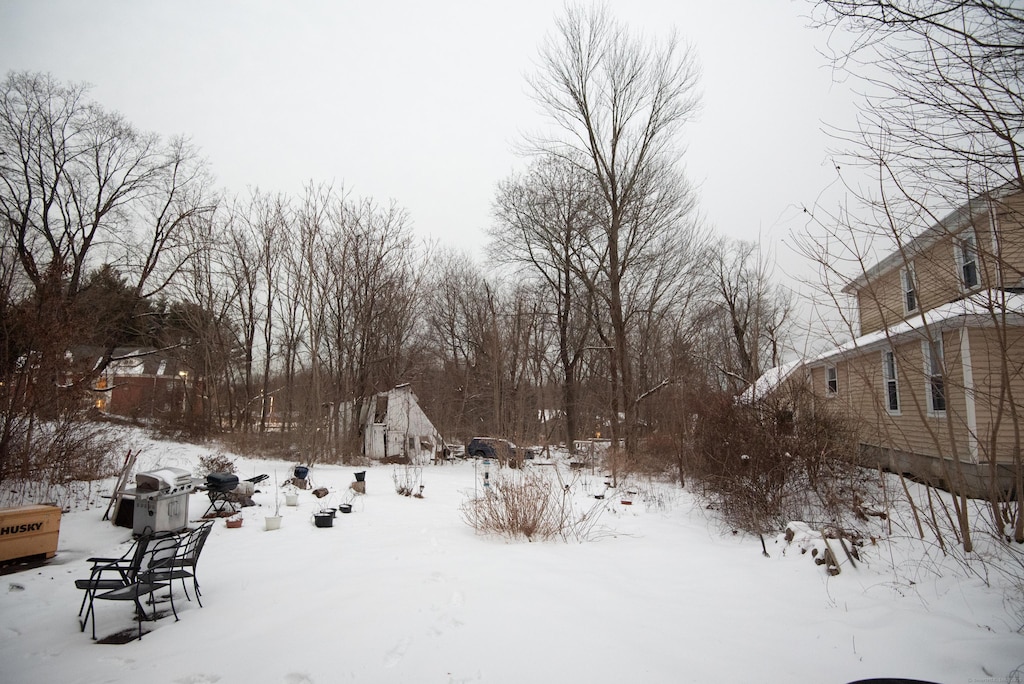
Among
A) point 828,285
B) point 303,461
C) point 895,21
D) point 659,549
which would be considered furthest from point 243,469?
point 895,21

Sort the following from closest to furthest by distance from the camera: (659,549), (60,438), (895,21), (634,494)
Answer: (895,21) < (659,549) < (60,438) < (634,494)

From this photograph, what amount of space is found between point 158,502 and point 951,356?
46.5 feet

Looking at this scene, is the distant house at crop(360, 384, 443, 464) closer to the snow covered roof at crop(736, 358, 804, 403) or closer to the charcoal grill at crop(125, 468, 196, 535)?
the charcoal grill at crop(125, 468, 196, 535)

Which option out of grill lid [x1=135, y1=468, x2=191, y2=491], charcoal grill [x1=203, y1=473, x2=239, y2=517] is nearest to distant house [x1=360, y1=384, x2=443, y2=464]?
charcoal grill [x1=203, y1=473, x2=239, y2=517]

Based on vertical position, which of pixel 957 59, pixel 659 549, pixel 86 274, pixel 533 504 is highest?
pixel 86 274

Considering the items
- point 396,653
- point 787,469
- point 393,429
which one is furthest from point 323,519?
point 393,429

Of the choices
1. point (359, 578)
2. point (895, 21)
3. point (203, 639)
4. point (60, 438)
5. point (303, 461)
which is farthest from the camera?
point (303, 461)

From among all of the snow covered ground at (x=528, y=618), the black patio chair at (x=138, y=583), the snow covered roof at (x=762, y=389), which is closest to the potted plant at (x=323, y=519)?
the snow covered ground at (x=528, y=618)

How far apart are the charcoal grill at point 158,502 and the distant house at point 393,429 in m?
10.9

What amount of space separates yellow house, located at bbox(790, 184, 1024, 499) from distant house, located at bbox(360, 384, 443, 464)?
13280 mm

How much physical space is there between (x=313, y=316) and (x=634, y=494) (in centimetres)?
1212

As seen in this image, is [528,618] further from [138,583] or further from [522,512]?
[138,583]

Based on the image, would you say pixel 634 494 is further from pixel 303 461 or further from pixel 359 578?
pixel 303 461

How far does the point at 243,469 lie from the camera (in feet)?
41.9
